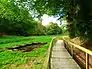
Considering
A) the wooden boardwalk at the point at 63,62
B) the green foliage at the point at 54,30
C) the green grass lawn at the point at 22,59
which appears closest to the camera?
the wooden boardwalk at the point at 63,62

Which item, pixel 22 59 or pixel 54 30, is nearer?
pixel 22 59

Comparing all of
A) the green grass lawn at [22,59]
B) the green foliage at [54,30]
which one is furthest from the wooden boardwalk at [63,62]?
the green foliage at [54,30]

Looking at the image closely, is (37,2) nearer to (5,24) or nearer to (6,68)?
(6,68)

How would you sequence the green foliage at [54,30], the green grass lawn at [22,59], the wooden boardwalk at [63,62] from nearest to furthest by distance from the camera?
1. the wooden boardwalk at [63,62]
2. the green grass lawn at [22,59]
3. the green foliage at [54,30]

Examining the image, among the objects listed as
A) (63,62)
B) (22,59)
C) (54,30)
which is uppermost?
(63,62)

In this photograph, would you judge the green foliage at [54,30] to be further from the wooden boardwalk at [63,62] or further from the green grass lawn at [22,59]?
the wooden boardwalk at [63,62]

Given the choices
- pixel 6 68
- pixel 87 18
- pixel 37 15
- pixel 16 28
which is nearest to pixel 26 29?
pixel 16 28

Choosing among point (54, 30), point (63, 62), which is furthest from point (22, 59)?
point (54, 30)

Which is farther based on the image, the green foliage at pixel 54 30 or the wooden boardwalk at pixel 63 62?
the green foliage at pixel 54 30

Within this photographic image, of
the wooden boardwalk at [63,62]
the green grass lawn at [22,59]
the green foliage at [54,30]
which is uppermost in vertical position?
the wooden boardwalk at [63,62]

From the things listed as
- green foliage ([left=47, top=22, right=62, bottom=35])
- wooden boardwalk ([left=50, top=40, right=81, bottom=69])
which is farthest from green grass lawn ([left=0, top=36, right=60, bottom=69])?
green foliage ([left=47, top=22, right=62, bottom=35])

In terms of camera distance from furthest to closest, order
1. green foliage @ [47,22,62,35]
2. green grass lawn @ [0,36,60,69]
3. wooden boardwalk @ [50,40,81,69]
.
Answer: green foliage @ [47,22,62,35], green grass lawn @ [0,36,60,69], wooden boardwalk @ [50,40,81,69]

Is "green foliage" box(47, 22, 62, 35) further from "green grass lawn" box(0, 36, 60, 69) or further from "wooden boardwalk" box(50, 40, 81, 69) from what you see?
"wooden boardwalk" box(50, 40, 81, 69)

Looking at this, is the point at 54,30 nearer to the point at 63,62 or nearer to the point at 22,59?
the point at 22,59
